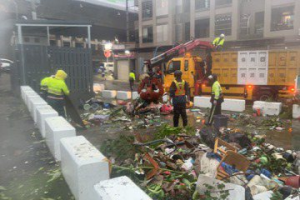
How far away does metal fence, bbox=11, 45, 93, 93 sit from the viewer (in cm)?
1204

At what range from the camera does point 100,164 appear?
3061 millimetres

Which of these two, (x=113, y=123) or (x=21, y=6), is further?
(x=21, y=6)

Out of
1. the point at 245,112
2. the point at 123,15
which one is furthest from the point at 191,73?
the point at 123,15

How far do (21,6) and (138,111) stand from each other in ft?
68.8

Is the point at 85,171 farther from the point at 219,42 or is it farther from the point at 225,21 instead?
the point at 225,21

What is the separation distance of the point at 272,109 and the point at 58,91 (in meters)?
7.91

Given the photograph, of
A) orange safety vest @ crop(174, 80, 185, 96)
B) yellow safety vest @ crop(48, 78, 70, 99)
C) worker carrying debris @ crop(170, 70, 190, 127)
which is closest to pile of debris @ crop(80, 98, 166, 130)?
yellow safety vest @ crop(48, 78, 70, 99)

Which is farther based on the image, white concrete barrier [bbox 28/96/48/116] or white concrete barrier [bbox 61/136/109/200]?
white concrete barrier [bbox 28/96/48/116]

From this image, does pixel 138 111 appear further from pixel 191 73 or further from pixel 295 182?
pixel 295 182

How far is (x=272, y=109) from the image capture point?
1020 cm

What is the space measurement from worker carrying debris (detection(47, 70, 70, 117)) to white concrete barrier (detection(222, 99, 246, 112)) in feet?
22.5

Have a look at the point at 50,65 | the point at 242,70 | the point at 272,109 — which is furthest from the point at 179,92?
the point at 50,65

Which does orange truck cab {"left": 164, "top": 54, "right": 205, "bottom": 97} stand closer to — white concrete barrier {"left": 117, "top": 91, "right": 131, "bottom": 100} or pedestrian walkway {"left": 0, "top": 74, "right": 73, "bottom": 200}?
white concrete barrier {"left": 117, "top": 91, "right": 131, "bottom": 100}

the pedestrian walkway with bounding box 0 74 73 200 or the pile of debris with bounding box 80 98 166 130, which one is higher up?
the pedestrian walkway with bounding box 0 74 73 200
